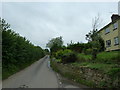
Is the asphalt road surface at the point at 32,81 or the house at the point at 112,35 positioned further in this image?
the house at the point at 112,35

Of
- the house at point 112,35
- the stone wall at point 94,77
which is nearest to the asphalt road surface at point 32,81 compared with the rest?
the stone wall at point 94,77

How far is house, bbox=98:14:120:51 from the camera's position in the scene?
28266 millimetres

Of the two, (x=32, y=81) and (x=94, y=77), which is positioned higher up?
(x=94, y=77)

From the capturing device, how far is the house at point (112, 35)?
2827 cm

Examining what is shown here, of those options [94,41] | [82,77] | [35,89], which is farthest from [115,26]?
[35,89]

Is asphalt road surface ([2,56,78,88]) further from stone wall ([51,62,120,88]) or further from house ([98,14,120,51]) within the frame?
house ([98,14,120,51])

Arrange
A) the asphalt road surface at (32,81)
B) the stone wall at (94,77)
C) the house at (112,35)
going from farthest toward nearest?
1. the house at (112,35)
2. the asphalt road surface at (32,81)
3. the stone wall at (94,77)

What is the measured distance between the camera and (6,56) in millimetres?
14078

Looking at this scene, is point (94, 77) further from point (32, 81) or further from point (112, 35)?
point (112, 35)

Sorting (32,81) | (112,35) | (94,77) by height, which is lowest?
(32,81)

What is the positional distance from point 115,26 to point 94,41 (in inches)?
560

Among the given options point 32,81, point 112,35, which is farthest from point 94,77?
point 112,35

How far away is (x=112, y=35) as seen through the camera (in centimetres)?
3056

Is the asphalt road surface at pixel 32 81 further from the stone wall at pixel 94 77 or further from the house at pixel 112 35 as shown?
the house at pixel 112 35
